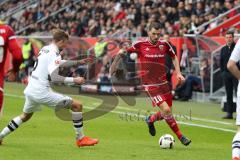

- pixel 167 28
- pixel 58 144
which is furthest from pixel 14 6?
pixel 58 144

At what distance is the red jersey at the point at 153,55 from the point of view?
569 inches

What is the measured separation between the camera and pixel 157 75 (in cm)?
1543

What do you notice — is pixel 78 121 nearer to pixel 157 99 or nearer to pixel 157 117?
pixel 157 99

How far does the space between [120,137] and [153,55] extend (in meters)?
1.99

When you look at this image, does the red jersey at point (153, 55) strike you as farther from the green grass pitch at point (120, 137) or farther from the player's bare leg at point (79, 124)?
the player's bare leg at point (79, 124)

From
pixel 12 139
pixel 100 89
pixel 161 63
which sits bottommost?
pixel 100 89

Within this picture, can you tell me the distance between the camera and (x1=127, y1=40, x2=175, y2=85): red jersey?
14.4m

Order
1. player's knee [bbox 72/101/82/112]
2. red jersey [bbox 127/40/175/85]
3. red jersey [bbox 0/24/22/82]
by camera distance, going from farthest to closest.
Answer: red jersey [bbox 127/40/175/85]
player's knee [bbox 72/101/82/112]
red jersey [bbox 0/24/22/82]

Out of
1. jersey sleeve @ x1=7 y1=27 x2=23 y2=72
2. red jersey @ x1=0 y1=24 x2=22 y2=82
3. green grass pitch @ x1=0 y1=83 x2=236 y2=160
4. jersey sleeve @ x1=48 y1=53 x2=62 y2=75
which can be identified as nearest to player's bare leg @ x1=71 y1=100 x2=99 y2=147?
green grass pitch @ x1=0 y1=83 x2=236 y2=160

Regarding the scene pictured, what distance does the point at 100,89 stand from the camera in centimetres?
2755

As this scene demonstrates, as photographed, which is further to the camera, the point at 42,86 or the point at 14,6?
the point at 14,6

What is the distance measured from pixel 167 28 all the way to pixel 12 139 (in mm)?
15998

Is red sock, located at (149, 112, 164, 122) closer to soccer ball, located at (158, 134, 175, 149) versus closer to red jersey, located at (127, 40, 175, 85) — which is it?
red jersey, located at (127, 40, 175, 85)

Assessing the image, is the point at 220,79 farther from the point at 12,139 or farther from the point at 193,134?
the point at 12,139
